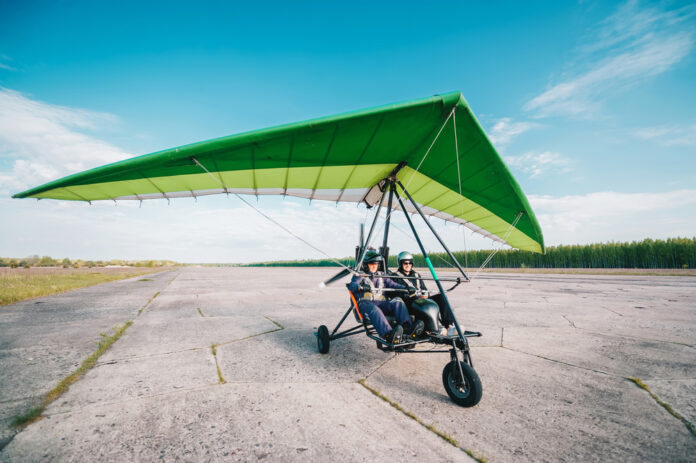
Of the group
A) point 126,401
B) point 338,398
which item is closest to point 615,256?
point 338,398

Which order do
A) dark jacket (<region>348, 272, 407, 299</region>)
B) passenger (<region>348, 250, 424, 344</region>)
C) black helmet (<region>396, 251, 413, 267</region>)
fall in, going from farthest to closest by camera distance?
black helmet (<region>396, 251, 413, 267</region>) < dark jacket (<region>348, 272, 407, 299</region>) < passenger (<region>348, 250, 424, 344</region>)

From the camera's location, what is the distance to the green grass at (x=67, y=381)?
2178 mm

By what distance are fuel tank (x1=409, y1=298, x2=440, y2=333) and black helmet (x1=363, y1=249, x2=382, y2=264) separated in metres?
0.83

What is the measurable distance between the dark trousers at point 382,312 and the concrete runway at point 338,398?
0.57m

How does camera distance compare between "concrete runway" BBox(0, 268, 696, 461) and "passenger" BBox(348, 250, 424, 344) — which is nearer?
"concrete runway" BBox(0, 268, 696, 461)

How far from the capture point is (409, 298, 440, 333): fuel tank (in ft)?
10.3

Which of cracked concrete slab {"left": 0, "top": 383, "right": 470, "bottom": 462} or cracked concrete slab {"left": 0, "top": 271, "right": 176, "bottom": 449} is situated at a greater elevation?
cracked concrete slab {"left": 0, "top": 383, "right": 470, "bottom": 462}

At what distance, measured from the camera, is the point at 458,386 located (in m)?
2.64

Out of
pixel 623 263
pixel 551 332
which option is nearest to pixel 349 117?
pixel 551 332

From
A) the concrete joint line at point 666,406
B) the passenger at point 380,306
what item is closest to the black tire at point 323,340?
the passenger at point 380,306

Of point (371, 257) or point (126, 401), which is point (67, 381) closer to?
point (126, 401)

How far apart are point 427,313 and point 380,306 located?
2.08 feet

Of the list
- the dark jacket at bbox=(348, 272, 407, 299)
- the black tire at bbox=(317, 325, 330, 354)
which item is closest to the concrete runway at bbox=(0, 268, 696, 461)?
the black tire at bbox=(317, 325, 330, 354)

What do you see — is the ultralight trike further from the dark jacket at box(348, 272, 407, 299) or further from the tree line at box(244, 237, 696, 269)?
the tree line at box(244, 237, 696, 269)
